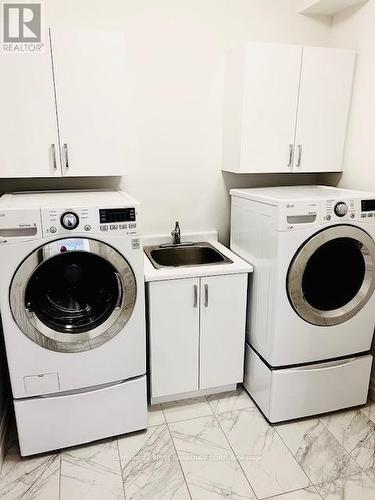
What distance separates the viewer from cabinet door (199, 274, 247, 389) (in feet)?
7.04

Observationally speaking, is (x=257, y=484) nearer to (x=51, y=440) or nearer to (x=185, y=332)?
(x=185, y=332)

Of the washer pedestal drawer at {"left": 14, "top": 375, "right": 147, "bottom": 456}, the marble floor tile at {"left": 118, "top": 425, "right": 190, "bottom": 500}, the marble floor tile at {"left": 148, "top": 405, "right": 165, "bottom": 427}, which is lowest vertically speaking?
the marble floor tile at {"left": 148, "top": 405, "right": 165, "bottom": 427}

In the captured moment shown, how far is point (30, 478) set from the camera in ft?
5.91

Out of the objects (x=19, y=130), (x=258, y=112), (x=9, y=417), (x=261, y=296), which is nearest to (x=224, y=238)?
(x=261, y=296)

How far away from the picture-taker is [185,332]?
7.07ft

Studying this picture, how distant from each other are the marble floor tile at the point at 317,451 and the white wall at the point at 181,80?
143 centimetres

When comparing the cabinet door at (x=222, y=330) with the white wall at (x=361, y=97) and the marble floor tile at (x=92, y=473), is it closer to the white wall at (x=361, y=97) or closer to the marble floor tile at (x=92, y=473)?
the marble floor tile at (x=92, y=473)

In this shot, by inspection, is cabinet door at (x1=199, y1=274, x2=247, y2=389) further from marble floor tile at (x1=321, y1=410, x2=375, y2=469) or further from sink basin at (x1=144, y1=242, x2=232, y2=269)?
marble floor tile at (x1=321, y1=410, x2=375, y2=469)

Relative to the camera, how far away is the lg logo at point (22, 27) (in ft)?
6.20

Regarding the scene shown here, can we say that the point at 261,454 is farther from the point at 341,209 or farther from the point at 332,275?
the point at 341,209

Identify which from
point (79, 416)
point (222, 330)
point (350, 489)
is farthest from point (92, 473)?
point (350, 489)

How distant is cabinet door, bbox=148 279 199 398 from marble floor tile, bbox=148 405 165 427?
4.9 inches

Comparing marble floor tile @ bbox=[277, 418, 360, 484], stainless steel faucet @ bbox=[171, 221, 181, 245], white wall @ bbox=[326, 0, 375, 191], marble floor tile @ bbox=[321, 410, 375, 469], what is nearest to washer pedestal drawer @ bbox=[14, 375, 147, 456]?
marble floor tile @ bbox=[277, 418, 360, 484]

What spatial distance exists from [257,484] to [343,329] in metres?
0.93
